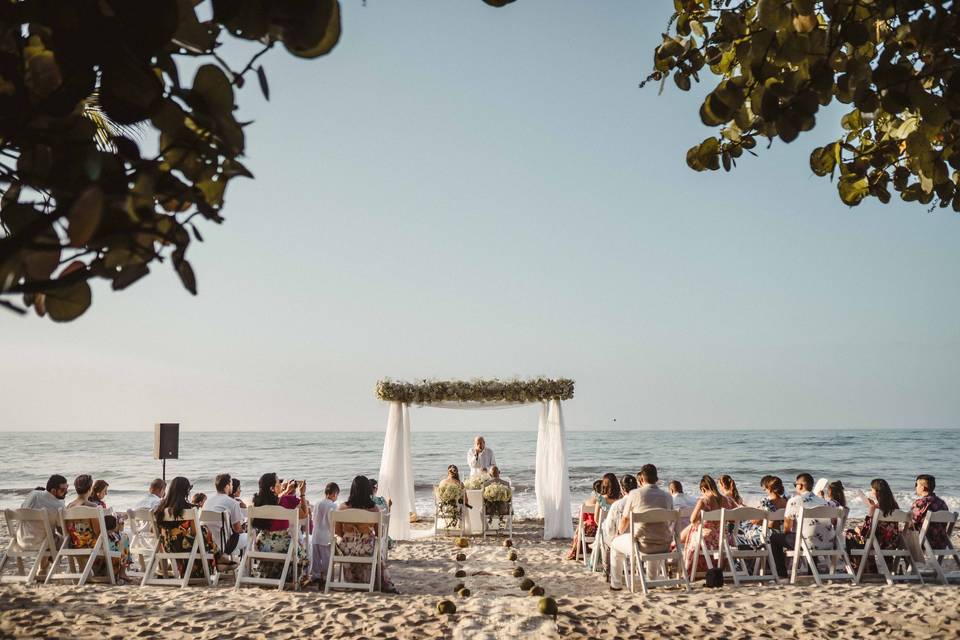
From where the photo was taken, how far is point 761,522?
7820mm

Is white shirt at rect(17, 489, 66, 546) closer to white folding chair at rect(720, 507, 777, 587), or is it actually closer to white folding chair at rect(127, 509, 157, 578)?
white folding chair at rect(127, 509, 157, 578)

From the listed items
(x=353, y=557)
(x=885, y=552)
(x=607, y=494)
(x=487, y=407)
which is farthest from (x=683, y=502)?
(x=487, y=407)

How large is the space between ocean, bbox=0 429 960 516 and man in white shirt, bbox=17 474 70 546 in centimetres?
1143

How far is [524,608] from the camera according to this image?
5453 mm

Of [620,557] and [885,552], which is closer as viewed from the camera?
[885,552]

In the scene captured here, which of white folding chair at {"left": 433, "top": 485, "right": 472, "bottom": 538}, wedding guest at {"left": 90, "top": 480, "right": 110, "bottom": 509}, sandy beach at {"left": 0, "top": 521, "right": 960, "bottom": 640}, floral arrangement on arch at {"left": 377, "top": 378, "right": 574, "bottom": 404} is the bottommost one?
white folding chair at {"left": 433, "top": 485, "right": 472, "bottom": 538}

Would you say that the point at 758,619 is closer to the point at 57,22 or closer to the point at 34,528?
the point at 57,22

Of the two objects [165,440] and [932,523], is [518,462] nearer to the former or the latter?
[165,440]

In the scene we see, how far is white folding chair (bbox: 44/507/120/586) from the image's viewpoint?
273 inches

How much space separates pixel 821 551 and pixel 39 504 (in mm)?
8402

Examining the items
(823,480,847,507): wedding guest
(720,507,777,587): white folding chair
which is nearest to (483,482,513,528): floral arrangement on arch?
(720,507,777,587): white folding chair

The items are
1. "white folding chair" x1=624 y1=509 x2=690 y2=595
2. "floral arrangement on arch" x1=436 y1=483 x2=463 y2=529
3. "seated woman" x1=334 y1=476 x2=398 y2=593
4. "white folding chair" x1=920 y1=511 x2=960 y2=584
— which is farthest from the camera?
"floral arrangement on arch" x1=436 y1=483 x2=463 y2=529

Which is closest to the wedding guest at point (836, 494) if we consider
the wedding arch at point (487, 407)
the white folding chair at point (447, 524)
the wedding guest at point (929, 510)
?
the wedding guest at point (929, 510)

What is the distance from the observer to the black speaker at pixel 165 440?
37.6 feet
